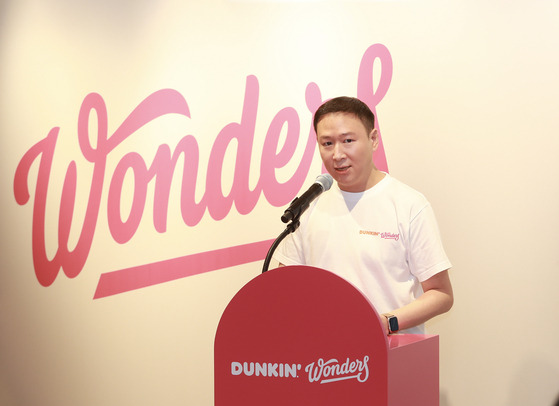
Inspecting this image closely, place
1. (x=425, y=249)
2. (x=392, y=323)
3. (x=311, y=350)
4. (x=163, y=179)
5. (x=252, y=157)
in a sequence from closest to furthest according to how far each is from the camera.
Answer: (x=311, y=350) < (x=392, y=323) < (x=425, y=249) < (x=252, y=157) < (x=163, y=179)

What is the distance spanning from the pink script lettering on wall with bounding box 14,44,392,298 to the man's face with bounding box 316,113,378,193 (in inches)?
32.4

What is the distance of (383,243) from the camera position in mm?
2020

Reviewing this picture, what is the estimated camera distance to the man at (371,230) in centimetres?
198

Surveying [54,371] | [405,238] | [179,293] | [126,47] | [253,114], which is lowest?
[54,371]

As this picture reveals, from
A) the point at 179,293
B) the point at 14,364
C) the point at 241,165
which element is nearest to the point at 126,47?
the point at 241,165

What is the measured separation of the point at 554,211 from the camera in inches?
103

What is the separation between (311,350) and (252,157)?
5.80 ft

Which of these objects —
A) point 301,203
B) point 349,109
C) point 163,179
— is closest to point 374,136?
point 349,109

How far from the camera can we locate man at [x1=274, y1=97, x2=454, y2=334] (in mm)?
1983

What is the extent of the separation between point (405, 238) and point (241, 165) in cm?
127

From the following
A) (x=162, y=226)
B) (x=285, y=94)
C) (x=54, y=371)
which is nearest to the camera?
(x=285, y=94)

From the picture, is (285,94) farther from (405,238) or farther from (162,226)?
(405,238)

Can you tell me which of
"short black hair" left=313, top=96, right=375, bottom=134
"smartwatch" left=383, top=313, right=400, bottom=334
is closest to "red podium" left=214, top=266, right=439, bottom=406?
"smartwatch" left=383, top=313, right=400, bottom=334

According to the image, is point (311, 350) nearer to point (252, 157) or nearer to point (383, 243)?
point (383, 243)
